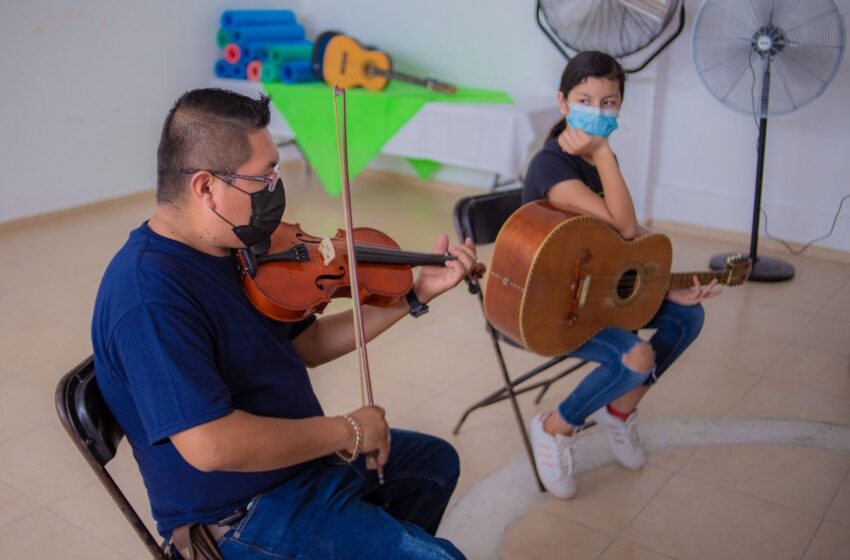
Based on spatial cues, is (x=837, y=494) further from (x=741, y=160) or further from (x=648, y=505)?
(x=741, y=160)

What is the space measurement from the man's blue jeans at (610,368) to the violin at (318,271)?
619mm

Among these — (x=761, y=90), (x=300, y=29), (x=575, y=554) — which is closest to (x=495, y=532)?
(x=575, y=554)

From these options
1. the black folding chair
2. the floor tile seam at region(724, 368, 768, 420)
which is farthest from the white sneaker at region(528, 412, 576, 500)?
the floor tile seam at region(724, 368, 768, 420)

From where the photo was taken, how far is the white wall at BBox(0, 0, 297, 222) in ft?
15.6

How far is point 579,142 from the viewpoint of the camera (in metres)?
2.42

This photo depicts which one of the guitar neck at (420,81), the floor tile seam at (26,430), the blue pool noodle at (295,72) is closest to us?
the floor tile seam at (26,430)

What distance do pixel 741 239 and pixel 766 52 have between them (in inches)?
46.2

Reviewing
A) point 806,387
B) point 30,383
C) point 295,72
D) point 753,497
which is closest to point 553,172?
point 753,497

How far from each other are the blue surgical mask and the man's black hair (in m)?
1.20

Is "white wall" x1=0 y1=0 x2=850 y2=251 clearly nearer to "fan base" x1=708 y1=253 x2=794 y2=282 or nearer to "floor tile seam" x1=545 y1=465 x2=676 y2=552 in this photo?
"fan base" x1=708 y1=253 x2=794 y2=282

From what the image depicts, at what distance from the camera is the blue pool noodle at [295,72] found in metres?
5.29

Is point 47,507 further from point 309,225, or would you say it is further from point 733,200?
point 733,200

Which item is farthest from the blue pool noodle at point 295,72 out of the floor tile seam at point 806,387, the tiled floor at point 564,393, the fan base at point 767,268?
the floor tile seam at point 806,387

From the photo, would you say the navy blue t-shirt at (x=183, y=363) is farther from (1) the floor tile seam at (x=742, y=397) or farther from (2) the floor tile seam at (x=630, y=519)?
(1) the floor tile seam at (x=742, y=397)
